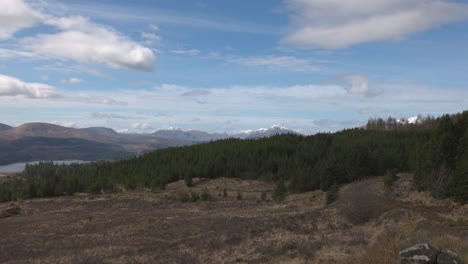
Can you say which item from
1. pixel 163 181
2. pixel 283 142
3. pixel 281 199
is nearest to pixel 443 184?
pixel 281 199

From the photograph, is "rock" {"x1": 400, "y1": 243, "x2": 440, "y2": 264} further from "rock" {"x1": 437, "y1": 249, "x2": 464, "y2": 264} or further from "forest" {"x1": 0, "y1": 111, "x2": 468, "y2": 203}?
"forest" {"x1": 0, "y1": 111, "x2": 468, "y2": 203}

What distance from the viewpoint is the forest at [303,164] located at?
45.3 m

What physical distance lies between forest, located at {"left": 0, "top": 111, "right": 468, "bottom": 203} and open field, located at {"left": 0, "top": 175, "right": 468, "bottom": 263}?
4243 mm

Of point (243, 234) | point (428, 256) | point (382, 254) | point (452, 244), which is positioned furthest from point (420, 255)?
point (243, 234)

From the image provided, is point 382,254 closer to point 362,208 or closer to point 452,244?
point 452,244

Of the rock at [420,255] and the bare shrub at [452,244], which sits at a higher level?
the rock at [420,255]

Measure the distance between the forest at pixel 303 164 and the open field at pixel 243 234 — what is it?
4243 mm

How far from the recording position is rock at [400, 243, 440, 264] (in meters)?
12.1

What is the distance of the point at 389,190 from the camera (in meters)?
52.2

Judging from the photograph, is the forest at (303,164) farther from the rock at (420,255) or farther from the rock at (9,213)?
the rock at (9,213)

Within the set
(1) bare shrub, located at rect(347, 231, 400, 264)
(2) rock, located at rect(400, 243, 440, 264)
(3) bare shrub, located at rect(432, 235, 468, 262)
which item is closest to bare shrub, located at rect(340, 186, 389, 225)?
(1) bare shrub, located at rect(347, 231, 400, 264)

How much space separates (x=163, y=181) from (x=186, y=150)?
39.1m

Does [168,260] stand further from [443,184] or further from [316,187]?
[316,187]

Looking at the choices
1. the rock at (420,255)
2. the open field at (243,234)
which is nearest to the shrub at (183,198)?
the open field at (243,234)
